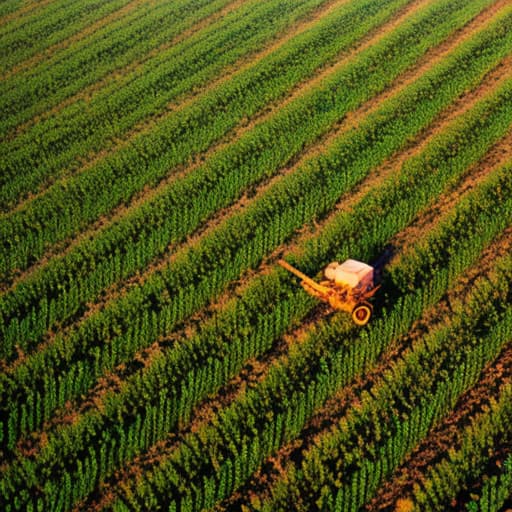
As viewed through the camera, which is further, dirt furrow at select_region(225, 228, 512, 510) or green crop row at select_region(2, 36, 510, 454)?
green crop row at select_region(2, 36, 510, 454)

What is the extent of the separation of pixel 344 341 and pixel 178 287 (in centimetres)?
454

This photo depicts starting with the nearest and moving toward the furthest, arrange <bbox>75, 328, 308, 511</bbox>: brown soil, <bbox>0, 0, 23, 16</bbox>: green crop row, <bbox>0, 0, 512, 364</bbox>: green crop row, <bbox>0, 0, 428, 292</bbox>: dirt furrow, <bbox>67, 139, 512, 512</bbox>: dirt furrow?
1. <bbox>75, 328, 308, 511</bbox>: brown soil
2. <bbox>67, 139, 512, 512</bbox>: dirt furrow
3. <bbox>0, 0, 512, 364</bbox>: green crop row
4. <bbox>0, 0, 428, 292</bbox>: dirt furrow
5. <bbox>0, 0, 23, 16</bbox>: green crop row

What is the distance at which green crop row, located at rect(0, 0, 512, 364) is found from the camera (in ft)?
47.3

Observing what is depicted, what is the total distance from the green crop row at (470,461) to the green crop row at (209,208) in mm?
6990

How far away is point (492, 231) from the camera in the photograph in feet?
47.6

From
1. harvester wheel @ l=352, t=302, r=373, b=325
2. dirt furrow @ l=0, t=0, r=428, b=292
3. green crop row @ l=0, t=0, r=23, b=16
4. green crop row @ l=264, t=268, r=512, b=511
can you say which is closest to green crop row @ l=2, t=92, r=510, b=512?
harvester wheel @ l=352, t=302, r=373, b=325

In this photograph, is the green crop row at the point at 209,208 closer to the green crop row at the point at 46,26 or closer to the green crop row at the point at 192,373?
the green crop row at the point at 192,373

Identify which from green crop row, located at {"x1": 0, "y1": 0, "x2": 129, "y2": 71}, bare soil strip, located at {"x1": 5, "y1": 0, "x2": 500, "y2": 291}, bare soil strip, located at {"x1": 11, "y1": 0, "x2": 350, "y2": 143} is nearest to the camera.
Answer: bare soil strip, located at {"x1": 5, "y1": 0, "x2": 500, "y2": 291}

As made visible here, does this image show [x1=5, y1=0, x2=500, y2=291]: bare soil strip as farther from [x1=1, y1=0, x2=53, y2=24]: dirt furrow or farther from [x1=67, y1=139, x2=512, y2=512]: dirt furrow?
[x1=1, y1=0, x2=53, y2=24]: dirt furrow

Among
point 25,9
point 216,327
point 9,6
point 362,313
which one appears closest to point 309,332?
point 362,313

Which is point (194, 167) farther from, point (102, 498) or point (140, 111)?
point (102, 498)

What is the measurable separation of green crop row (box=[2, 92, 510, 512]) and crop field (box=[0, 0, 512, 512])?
5cm

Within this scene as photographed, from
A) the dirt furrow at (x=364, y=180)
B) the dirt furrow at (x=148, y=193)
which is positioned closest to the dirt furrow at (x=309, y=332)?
the dirt furrow at (x=364, y=180)

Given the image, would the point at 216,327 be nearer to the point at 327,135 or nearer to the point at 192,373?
the point at 192,373
